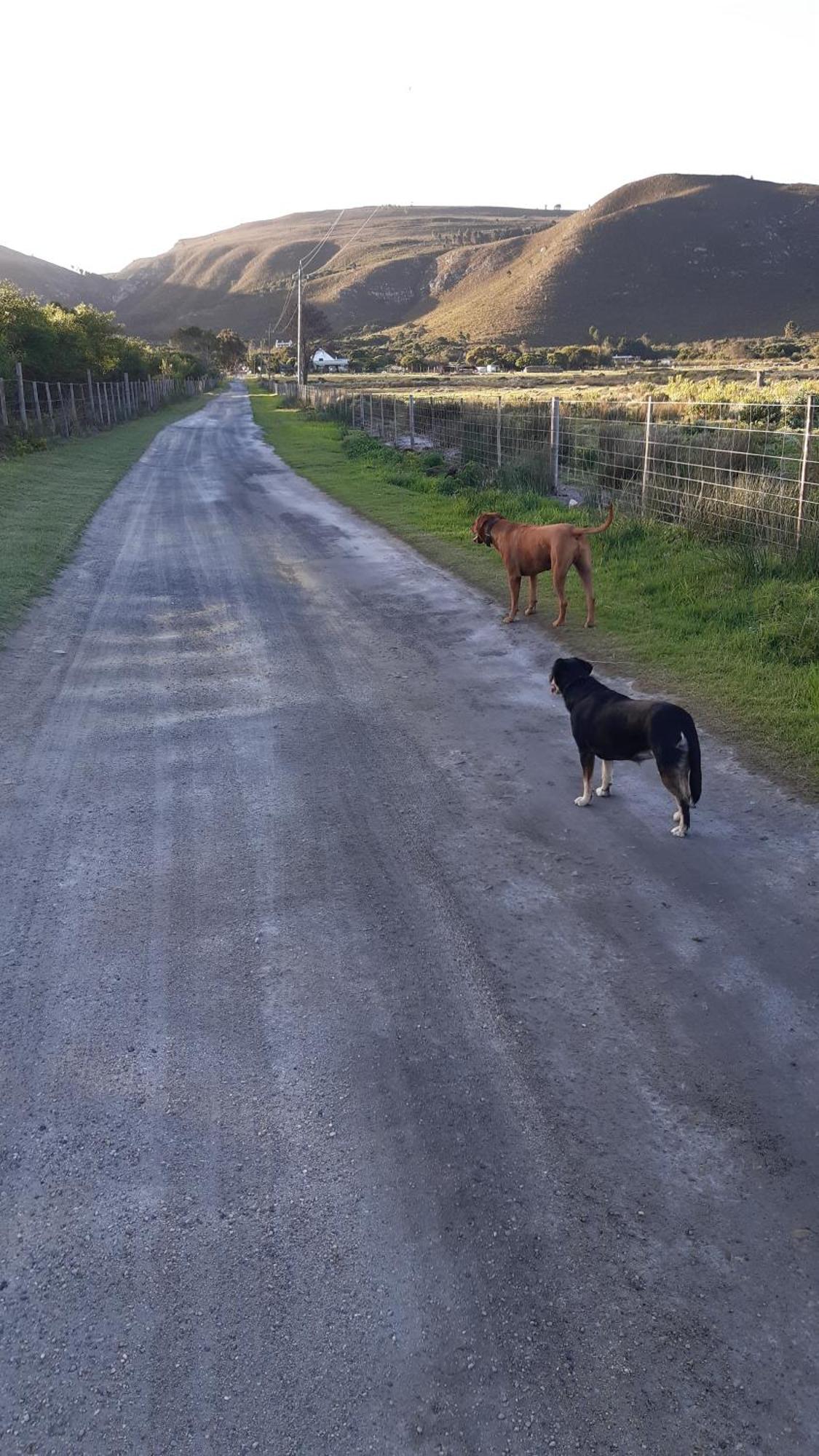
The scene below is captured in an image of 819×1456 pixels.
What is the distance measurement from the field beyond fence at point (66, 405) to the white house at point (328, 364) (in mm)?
40082

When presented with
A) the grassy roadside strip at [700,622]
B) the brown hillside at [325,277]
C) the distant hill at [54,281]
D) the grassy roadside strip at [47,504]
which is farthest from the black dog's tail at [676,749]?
the distant hill at [54,281]

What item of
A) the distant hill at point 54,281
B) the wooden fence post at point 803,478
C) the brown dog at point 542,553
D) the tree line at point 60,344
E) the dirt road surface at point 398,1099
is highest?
the distant hill at point 54,281

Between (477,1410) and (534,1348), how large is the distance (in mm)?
198

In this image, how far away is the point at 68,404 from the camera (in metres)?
31.1

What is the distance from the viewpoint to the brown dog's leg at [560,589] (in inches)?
352

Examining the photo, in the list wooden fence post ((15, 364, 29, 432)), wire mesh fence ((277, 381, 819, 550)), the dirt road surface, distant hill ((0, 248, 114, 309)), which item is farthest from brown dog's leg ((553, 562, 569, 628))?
distant hill ((0, 248, 114, 309))

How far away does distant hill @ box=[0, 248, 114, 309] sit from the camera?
161m

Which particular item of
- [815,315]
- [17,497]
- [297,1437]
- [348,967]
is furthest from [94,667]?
[815,315]

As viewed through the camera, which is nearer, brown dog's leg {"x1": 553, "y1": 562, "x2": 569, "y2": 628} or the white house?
brown dog's leg {"x1": 553, "y1": 562, "x2": 569, "y2": 628}

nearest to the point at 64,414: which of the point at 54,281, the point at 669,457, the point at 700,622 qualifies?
the point at 669,457

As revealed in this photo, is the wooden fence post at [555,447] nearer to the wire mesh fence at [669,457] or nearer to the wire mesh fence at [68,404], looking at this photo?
the wire mesh fence at [669,457]

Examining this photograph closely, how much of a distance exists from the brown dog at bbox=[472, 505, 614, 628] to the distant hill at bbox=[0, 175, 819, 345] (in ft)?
242

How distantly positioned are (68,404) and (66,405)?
0.77 ft

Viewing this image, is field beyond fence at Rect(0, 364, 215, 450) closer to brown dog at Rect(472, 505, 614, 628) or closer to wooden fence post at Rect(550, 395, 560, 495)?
wooden fence post at Rect(550, 395, 560, 495)
